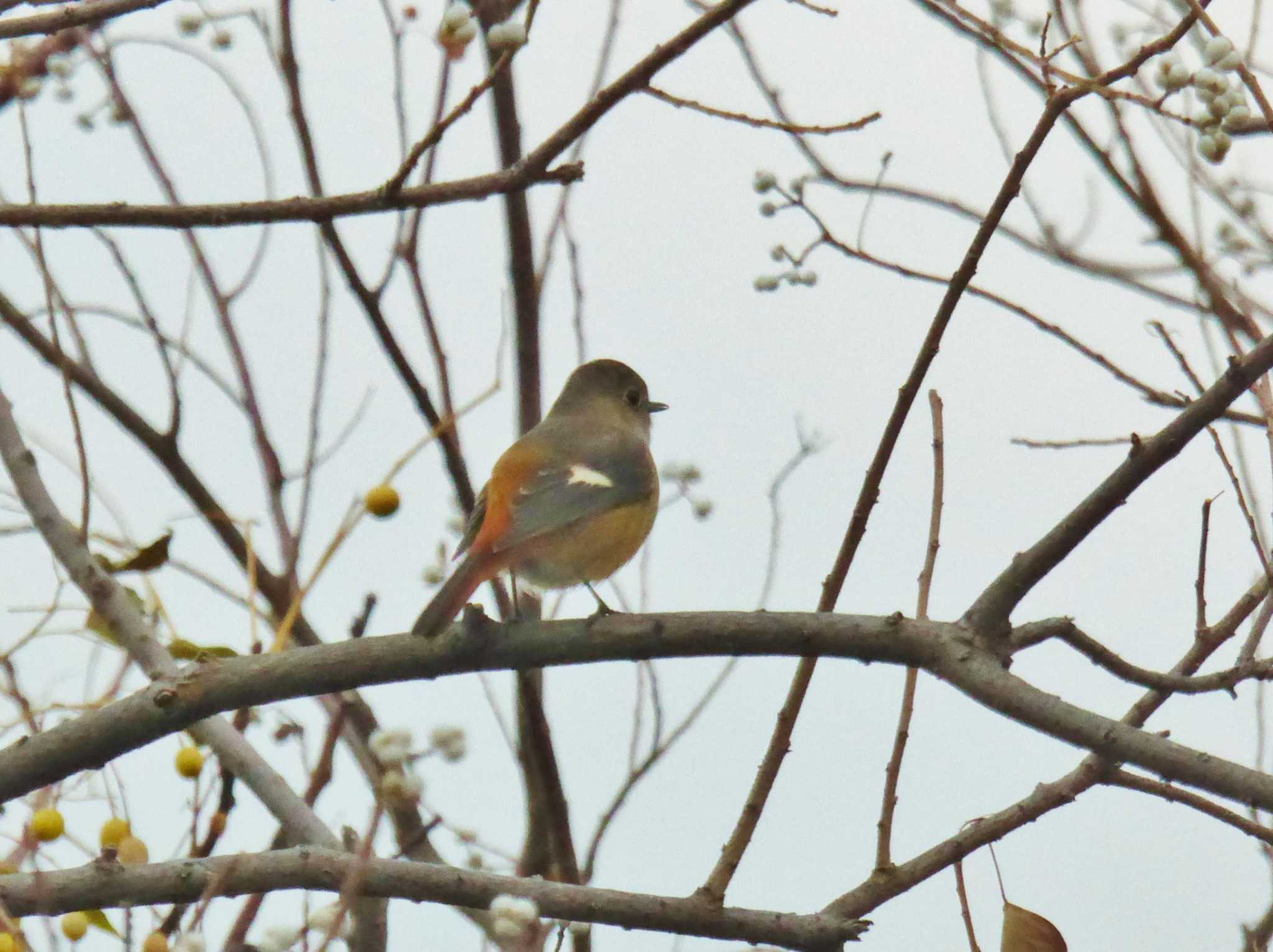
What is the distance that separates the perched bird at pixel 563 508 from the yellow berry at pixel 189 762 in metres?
0.71

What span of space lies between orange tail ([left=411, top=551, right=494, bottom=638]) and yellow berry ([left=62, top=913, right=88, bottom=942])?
26.1 inches

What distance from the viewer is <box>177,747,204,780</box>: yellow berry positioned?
2.37 metres

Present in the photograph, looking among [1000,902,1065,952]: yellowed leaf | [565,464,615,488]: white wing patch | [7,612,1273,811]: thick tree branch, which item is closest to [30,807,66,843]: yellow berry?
[7,612,1273,811]: thick tree branch

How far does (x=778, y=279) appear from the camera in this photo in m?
3.49

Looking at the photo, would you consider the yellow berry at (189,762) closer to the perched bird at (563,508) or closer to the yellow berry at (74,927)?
the yellow berry at (74,927)

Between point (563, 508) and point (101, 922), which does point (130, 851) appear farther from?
point (563, 508)

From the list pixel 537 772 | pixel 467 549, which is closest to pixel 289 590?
pixel 467 549

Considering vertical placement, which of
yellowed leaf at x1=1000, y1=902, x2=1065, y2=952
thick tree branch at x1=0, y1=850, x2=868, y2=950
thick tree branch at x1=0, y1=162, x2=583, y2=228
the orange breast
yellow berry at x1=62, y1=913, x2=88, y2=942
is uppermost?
the orange breast

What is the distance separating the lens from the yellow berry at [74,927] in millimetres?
2309

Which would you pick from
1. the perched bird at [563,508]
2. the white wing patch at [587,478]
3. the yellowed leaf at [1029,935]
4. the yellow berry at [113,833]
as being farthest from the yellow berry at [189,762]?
the white wing patch at [587,478]

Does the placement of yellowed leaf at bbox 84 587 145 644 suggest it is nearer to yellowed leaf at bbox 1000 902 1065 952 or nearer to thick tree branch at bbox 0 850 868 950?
thick tree branch at bbox 0 850 868 950

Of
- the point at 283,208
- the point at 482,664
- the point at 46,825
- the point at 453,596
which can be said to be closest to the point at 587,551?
the point at 453,596

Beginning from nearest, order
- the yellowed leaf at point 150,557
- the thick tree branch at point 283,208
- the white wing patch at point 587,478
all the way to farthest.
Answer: the thick tree branch at point 283,208
the yellowed leaf at point 150,557
the white wing patch at point 587,478

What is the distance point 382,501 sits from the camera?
2125 millimetres
